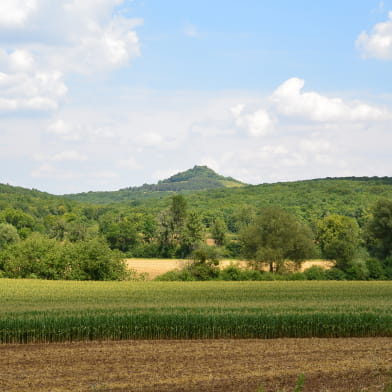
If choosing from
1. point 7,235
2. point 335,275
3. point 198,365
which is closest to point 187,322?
point 198,365

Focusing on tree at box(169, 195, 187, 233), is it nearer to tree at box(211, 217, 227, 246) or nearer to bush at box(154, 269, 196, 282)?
tree at box(211, 217, 227, 246)

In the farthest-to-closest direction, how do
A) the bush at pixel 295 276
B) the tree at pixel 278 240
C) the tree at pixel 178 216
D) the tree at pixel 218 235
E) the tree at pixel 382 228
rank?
the tree at pixel 178 216
the tree at pixel 218 235
the tree at pixel 382 228
the tree at pixel 278 240
the bush at pixel 295 276

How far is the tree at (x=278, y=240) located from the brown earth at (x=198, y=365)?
41636 mm

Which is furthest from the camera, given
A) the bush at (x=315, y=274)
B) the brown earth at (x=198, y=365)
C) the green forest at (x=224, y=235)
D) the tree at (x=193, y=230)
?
the tree at (x=193, y=230)

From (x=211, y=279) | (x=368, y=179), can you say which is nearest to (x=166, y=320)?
(x=211, y=279)

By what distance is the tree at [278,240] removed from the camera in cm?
6707

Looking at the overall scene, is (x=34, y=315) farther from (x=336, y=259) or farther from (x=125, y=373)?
(x=336, y=259)

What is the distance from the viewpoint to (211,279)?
207 feet

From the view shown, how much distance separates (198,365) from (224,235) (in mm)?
86921

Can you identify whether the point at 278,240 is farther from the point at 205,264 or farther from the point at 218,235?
the point at 218,235

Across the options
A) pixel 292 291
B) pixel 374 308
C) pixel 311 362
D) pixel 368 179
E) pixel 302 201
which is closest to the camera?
pixel 311 362

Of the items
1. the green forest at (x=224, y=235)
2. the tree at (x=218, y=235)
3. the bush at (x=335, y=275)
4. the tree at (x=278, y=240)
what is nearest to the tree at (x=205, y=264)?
the green forest at (x=224, y=235)

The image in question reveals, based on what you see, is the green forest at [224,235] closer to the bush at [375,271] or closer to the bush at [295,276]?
the bush at [375,271]

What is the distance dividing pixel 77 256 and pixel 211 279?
1518cm
